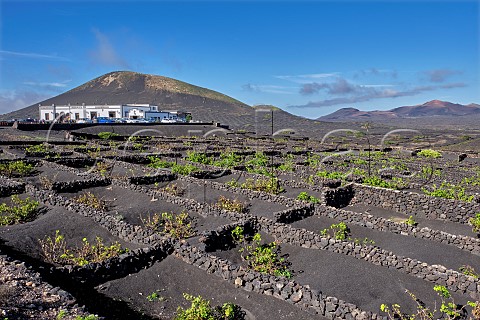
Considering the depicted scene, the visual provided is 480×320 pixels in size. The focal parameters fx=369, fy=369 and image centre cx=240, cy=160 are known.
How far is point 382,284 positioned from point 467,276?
75.2 inches

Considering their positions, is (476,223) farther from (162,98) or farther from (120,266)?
(162,98)

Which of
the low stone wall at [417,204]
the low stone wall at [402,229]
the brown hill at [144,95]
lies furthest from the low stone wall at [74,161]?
the brown hill at [144,95]

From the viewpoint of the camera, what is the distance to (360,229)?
1302 cm

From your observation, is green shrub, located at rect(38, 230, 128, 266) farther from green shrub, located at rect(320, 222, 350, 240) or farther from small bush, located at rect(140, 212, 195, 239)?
green shrub, located at rect(320, 222, 350, 240)

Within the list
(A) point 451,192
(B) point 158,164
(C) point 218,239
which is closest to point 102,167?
(B) point 158,164

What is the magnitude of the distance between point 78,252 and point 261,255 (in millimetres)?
5242

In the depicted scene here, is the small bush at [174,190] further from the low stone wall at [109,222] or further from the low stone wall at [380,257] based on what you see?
the low stone wall at [380,257]

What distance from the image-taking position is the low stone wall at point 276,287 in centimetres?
738

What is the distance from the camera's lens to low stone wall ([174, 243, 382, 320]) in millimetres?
7378

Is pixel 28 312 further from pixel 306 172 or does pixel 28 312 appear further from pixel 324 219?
pixel 306 172

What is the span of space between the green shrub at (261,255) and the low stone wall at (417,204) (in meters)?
7.08

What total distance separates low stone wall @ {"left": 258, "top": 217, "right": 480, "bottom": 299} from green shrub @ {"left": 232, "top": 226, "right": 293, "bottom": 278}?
0.62m

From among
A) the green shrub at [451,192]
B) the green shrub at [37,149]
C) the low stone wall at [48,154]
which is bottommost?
the green shrub at [451,192]

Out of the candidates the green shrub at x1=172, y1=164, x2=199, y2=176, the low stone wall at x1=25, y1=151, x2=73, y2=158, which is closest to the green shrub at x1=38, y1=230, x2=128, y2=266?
the green shrub at x1=172, y1=164, x2=199, y2=176
